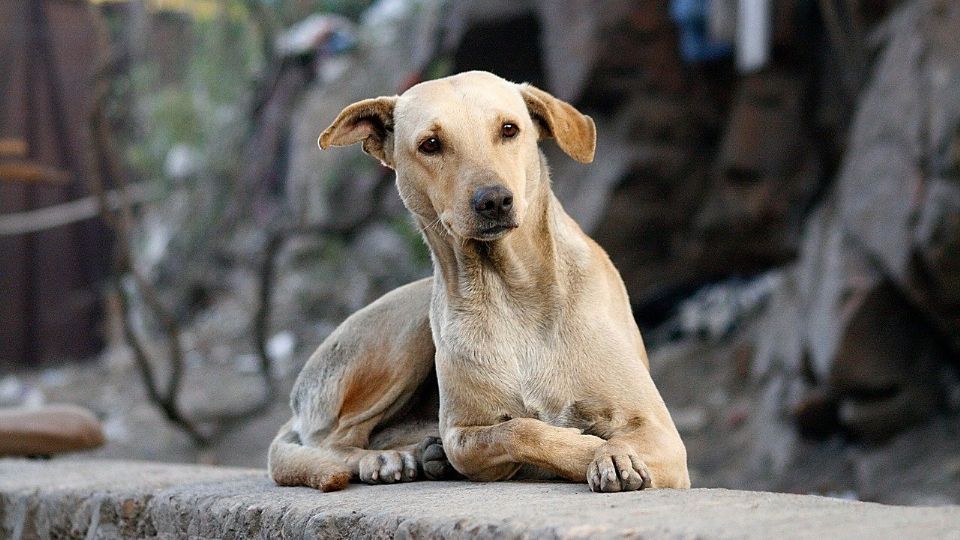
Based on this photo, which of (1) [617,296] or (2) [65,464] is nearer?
(1) [617,296]

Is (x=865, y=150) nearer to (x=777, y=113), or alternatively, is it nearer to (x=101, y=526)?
(x=777, y=113)

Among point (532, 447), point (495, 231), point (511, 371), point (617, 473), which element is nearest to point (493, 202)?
point (495, 231)

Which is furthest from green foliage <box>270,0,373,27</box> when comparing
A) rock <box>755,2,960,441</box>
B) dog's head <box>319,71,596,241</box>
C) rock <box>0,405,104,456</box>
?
dog's head <box>319,71,596,241</box>

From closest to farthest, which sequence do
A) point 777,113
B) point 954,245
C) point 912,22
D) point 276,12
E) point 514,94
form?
1. point 514,94
2. point 954,245
3. point 912,22
4. point 777,113
5. point 276,12

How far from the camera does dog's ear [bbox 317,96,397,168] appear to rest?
3.44 metres

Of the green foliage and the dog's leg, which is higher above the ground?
the green foliage

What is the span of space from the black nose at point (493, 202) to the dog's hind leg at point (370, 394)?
74cm

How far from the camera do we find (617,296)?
348 cm

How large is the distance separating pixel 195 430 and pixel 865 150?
5607 mm

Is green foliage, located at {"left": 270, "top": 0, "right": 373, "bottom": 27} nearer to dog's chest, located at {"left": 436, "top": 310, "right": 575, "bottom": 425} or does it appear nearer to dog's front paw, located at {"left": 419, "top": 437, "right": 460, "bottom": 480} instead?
dog's front paw, located at {"left": 419, "top": 437, "right": 460, "bottom": 480}

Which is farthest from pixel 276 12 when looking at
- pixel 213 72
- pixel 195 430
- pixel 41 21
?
pixel 195 430

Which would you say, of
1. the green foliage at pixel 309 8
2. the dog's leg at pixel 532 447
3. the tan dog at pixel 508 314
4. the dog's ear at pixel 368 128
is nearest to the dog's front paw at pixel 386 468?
the tan dog at pixel 508 314

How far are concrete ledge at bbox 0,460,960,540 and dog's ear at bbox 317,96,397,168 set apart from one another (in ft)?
3.22

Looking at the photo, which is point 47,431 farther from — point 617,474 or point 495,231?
point 617,474
